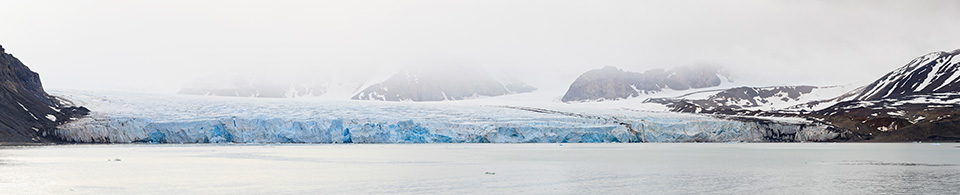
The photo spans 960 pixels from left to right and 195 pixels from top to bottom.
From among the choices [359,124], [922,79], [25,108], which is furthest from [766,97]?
[25,108]

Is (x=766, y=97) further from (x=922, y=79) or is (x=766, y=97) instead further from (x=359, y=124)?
(x=359, y=124)

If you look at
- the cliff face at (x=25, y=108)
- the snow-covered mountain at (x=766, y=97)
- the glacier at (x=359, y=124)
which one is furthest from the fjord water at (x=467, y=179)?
the snow-covered mountain at (x=766, y=97)

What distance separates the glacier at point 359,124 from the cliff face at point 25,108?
97 centimetres

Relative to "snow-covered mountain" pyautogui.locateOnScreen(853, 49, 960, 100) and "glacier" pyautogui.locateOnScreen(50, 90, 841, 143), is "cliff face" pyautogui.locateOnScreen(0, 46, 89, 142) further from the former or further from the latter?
"snow-covered mountain" pyautogui.locateOnScreen(853, 49, 960, 100)

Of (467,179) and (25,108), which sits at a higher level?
(25,108)

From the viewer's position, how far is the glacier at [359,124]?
117ft

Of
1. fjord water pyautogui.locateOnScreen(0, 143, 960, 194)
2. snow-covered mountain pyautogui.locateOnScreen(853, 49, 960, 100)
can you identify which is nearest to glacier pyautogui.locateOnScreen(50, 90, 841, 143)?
fjord water pyautogui.locateOnScreen(0, 143, 960, 194)

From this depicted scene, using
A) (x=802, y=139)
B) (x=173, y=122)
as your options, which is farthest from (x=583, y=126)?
A: (x=173, y=122)

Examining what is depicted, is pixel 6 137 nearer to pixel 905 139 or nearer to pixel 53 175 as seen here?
pixel 53 175

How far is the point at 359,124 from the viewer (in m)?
38.0

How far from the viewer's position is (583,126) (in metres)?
41.4

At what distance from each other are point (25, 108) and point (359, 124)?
1554 cm

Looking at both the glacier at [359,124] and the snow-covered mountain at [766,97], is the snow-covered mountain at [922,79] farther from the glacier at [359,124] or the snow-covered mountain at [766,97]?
the glacier at [359,124]

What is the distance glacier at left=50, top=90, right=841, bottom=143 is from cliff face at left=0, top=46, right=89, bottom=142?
972mm
